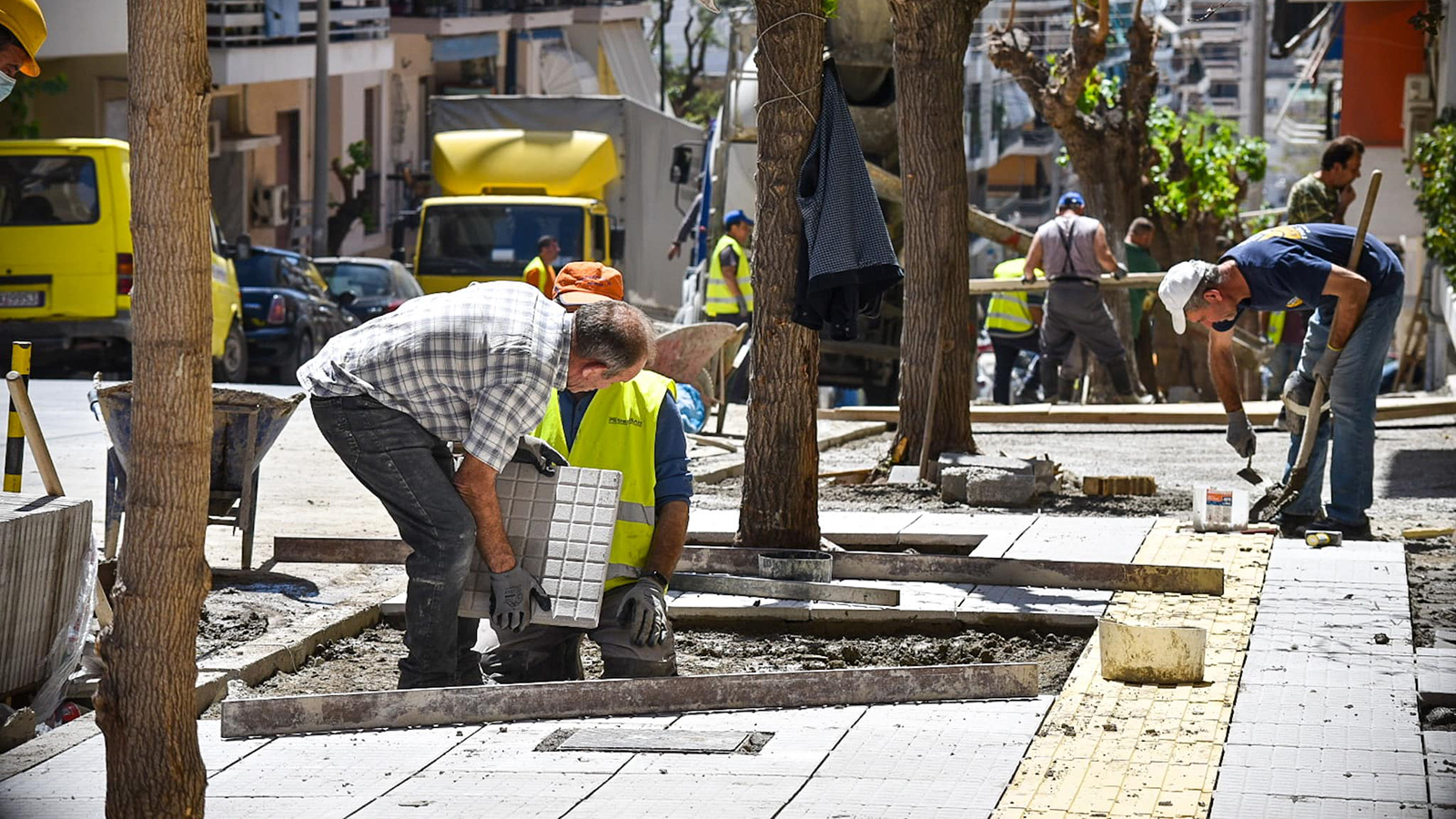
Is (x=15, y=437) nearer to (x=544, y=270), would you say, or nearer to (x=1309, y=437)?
(x=1309, y=437)

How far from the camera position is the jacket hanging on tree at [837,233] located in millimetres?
7590

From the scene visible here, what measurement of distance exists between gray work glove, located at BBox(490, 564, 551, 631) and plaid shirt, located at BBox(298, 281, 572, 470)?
0.43 meters

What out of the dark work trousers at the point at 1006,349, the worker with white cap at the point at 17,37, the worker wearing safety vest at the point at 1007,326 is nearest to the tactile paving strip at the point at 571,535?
the worker with white cap at the point at 17,37

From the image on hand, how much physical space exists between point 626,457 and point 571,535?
350 millimetres

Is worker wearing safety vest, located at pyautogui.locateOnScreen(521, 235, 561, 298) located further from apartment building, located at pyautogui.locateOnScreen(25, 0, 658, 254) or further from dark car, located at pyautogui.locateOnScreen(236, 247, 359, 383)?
apartment building, located at pyautogui.locateOnScreen(25, 0, 658, 254)

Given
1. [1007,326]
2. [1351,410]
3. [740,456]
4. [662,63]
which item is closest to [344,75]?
[662,63]

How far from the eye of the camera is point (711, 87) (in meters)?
60.4

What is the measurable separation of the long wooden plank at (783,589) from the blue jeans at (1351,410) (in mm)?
2616

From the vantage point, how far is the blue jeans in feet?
27.7

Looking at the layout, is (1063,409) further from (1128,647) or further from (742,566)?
(1128,647)

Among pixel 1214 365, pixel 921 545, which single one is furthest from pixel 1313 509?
pixel 921 545

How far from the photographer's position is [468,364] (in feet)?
17.8

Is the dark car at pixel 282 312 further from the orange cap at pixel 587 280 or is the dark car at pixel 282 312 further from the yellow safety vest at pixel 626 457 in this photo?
the yellow safety vest at pixel 626 457

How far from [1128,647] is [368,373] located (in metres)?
2.39
